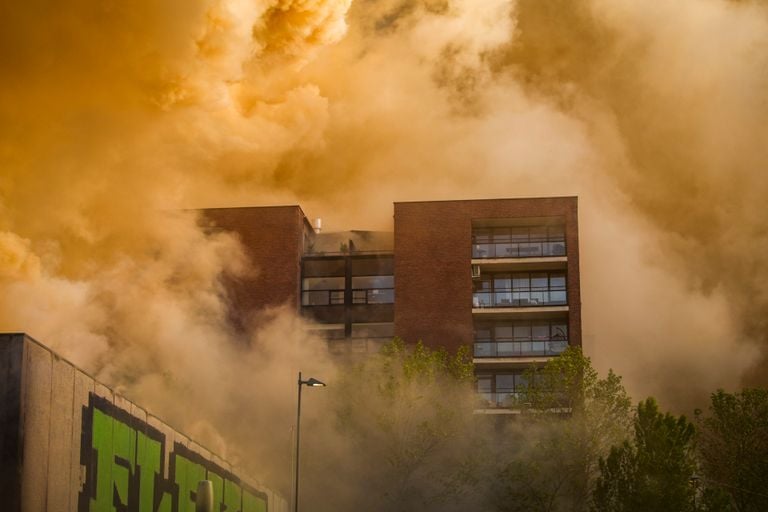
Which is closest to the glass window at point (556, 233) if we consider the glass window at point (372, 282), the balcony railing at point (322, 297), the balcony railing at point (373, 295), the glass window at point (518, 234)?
the glass window at point (518, 234)

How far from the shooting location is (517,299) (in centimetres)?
8738

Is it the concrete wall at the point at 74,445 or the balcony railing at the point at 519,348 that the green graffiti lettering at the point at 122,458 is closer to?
the concrete wall at the point at 74,445

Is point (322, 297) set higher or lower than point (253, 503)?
higher

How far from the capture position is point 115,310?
84500mm

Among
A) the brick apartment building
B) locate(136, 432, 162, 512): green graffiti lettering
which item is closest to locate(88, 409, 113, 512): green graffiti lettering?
locate(136, 432, 162, 512): green graffiti lettering

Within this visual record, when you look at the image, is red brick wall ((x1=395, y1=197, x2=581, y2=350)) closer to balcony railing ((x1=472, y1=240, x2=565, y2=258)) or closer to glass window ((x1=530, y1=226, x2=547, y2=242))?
balcony railing ((x1=472, y1=240, x2=565, y2=258))

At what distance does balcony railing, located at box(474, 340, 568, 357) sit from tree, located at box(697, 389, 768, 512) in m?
13.7

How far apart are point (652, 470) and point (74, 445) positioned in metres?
34.8

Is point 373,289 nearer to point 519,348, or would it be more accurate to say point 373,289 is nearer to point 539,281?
point 519,348

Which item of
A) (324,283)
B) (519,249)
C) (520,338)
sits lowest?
(520,338)

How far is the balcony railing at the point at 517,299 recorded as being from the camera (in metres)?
86.9

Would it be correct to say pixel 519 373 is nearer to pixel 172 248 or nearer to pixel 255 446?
pixel 255 446

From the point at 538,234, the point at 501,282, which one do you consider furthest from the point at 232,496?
the point at 538,234

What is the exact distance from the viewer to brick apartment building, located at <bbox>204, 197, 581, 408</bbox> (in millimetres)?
86125
